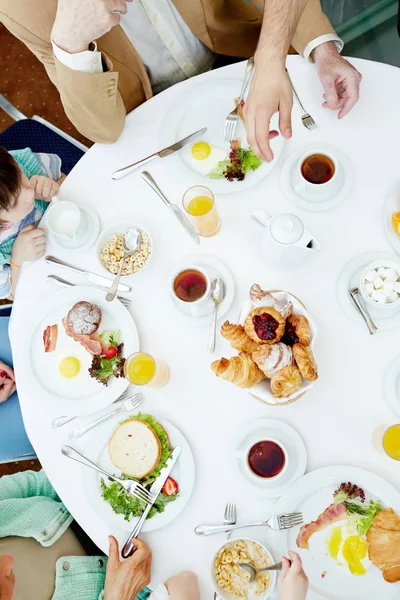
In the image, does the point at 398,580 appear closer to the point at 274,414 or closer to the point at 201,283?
the point at 274,414

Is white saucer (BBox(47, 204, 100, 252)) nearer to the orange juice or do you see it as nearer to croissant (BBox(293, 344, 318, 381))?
croissant (BBox(293, 344, 318, 381))

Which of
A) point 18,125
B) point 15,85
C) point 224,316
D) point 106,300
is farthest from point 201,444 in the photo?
point 15,85

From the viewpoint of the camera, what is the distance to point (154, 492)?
51.8 inches

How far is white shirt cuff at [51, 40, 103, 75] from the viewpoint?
1410 millimetres

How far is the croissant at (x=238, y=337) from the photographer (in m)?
1.23

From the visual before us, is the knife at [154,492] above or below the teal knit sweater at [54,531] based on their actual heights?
above

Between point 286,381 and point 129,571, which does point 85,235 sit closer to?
point 286,381

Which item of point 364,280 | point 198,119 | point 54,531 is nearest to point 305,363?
point 364,280

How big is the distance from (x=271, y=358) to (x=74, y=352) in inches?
23.7

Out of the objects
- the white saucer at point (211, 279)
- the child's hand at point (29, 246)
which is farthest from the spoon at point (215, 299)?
the child's hand at point (29, 246)

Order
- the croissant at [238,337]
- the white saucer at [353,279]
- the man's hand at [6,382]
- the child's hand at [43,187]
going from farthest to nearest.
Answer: the man's hand at [6,382] < the child's hand at [43,187] < the white saucer at [353,279] < the croissant at [238,337]

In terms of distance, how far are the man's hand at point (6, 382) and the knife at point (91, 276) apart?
54cm

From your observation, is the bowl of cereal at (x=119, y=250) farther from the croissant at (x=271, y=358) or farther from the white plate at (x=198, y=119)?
the croissant at (x=271, y=358)

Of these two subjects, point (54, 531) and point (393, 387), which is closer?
point (393, 387)
